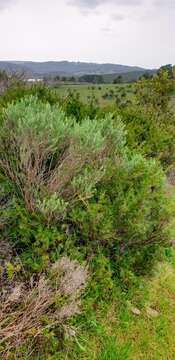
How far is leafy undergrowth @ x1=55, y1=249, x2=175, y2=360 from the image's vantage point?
3706 millimetres

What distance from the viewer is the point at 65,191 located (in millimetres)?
3891

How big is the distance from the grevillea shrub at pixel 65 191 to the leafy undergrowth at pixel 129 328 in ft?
1.82

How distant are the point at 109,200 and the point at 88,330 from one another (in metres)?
1.31

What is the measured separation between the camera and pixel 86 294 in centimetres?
386

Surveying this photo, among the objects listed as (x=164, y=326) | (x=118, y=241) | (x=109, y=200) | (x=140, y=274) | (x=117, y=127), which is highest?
(x=117, y=127)

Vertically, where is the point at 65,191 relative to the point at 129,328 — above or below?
above

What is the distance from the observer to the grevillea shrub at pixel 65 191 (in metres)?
3.72

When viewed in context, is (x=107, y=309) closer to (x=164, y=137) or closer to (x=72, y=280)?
(x=72, y=280)

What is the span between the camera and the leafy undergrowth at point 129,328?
12.2ft

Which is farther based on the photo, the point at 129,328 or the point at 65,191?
the point at 129,328

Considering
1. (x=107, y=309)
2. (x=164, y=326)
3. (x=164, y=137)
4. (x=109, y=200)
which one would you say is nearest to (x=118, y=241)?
(x=109, y=200)

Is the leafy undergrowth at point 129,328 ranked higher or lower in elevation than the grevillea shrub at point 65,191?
lower

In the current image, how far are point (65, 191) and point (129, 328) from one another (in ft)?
5.24

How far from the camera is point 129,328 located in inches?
163
